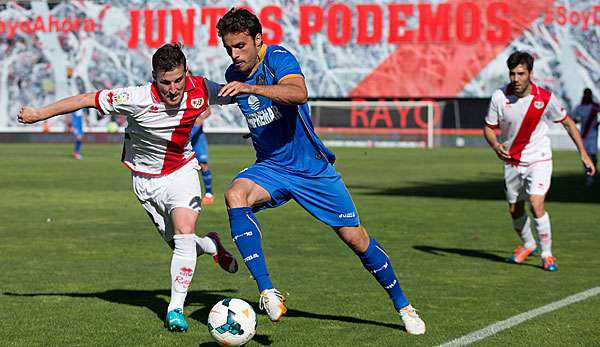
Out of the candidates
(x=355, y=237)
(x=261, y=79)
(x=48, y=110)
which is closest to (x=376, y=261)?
(x=355, y=237)

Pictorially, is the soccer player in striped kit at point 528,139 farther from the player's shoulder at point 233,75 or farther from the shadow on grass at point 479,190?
the shadow on grass at point 479,190

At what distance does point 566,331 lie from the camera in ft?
27.1

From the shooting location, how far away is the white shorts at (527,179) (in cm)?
1238

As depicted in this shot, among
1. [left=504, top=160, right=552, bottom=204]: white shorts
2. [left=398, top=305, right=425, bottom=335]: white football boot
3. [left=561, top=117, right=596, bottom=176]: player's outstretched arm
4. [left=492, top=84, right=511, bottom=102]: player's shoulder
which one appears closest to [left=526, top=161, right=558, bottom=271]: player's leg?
[left=504, top=160, right=552, bottom=204]: white shorts

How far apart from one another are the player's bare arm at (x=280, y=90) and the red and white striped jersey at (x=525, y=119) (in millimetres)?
5018

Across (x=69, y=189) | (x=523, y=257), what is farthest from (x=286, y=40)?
(x=523, y=257)

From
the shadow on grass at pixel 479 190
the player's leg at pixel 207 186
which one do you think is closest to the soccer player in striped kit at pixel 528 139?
the player's leg at pixel 207 186

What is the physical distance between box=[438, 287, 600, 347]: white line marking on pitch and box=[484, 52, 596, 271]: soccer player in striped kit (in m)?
1.95

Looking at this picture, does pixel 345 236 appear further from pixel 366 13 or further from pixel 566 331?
pixel 366 13

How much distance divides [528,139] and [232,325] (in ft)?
19.8

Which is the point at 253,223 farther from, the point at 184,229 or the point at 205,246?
the point at 205,246

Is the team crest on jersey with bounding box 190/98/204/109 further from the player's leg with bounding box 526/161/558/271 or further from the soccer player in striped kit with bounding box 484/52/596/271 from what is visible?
the player's leg with bounding box 526/161/558/271

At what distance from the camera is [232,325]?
24.0 ft

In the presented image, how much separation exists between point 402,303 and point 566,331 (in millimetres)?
1180
